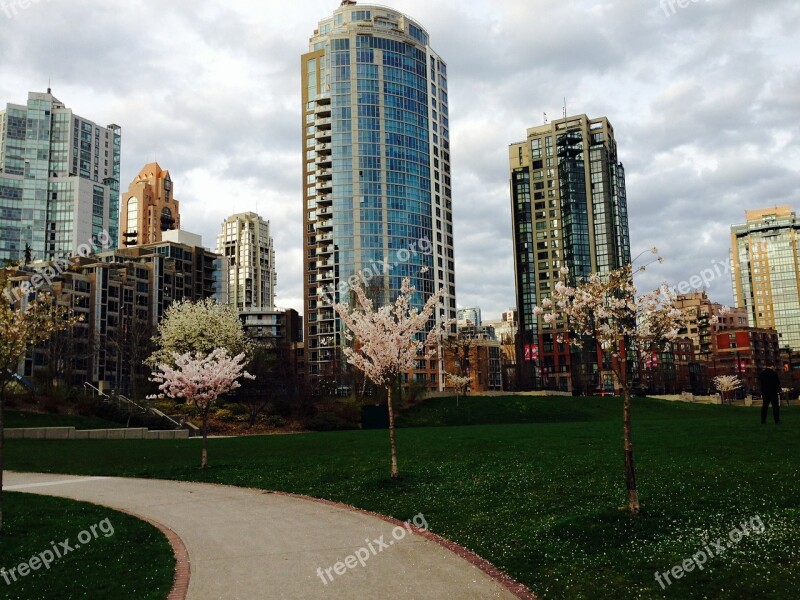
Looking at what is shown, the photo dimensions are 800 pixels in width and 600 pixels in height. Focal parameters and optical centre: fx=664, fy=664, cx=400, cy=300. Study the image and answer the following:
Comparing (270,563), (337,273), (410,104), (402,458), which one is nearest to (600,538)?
(270,563)

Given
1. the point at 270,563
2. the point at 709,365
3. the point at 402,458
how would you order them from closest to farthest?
the point at 270,563 → the point at 402,458 → the point at 709,365

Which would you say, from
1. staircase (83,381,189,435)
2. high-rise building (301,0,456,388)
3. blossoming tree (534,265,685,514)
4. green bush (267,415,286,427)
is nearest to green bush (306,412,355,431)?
green bush (267,415,286,427)

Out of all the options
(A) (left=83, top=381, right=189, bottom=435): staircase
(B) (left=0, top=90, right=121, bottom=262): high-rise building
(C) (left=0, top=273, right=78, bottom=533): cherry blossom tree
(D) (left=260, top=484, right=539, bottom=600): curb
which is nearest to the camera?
(D) (left=260, top=484, right=539, bottom=600): curb

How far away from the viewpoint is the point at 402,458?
2436cm

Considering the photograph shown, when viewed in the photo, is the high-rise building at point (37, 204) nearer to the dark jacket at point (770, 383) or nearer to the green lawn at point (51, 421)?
the green lawn at point (51, 421)

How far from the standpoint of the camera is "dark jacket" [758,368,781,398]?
25.6m

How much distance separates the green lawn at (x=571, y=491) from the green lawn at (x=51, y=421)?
16.0 metres

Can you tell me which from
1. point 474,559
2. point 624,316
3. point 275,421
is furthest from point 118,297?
point 474,559

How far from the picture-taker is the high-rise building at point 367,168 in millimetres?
138500

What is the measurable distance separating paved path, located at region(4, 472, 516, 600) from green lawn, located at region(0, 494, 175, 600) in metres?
0.60

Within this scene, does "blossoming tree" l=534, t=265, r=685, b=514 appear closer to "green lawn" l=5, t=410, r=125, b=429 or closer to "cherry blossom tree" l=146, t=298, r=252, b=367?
"green lawn" l=5, t=410, r=125, b=429

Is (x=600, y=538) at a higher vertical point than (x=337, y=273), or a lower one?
lower

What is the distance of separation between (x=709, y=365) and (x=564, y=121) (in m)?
79.7

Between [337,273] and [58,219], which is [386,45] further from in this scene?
[58,219]
